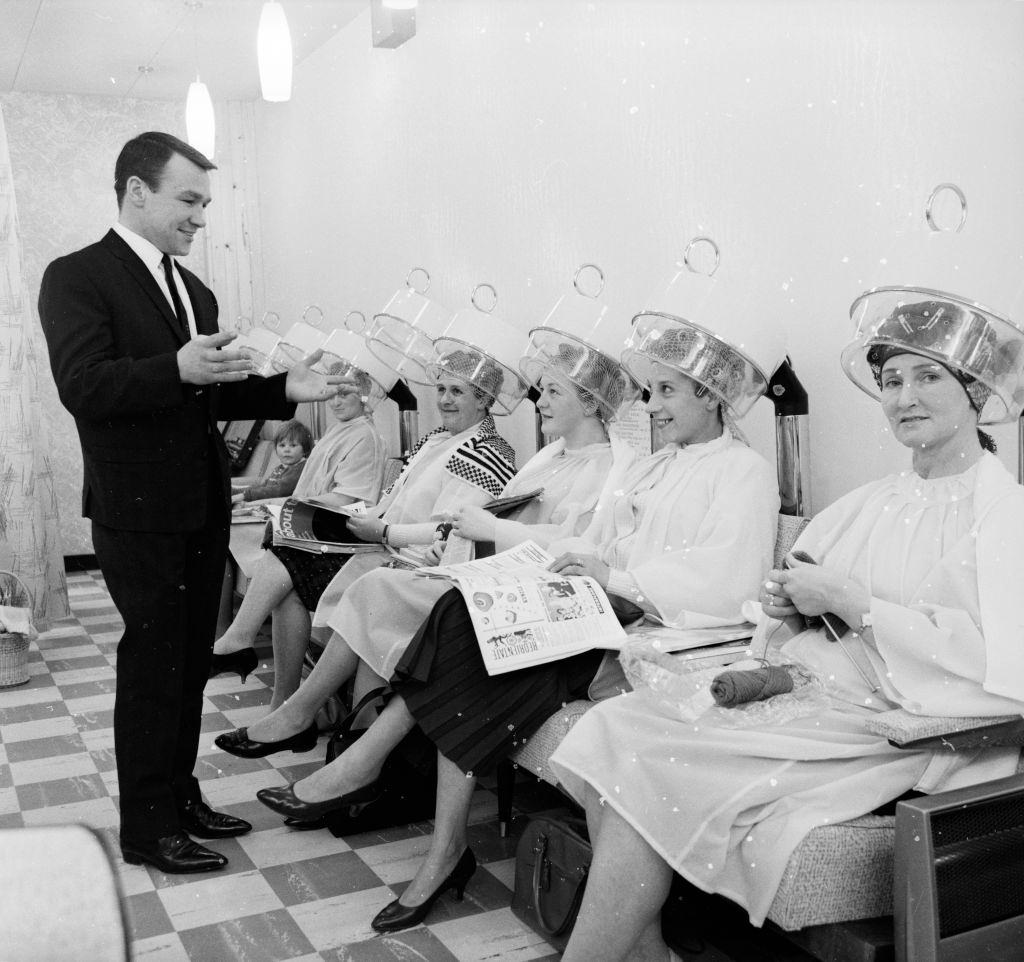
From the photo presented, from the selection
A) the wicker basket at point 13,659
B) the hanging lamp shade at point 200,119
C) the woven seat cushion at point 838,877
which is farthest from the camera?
the hanging lamp shade at point 200,119

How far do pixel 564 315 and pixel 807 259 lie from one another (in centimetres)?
68

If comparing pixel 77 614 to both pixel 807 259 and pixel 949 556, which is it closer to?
pixel 807 259

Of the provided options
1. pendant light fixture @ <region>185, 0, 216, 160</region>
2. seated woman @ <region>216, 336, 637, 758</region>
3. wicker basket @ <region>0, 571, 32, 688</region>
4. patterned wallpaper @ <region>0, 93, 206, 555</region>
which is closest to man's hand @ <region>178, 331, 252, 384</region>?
seated woman @ <region>216, 336, 637, 758</region>

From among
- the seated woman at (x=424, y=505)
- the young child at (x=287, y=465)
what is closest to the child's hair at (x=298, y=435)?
the young child at (x=287, y=465)

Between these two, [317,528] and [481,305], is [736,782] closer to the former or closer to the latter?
[317,528]

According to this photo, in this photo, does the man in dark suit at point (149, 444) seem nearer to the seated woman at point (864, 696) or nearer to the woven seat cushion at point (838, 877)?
the seated woman at point (864, 696)

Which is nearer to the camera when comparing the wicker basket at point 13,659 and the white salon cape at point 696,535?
the white salon cape at point 696,535

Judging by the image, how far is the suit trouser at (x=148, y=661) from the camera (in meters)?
2.61

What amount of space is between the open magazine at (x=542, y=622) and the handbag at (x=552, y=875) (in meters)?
0.34

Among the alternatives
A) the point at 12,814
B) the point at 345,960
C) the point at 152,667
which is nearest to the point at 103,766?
the point at 12,814

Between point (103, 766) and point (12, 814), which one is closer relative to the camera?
point (12, 814)

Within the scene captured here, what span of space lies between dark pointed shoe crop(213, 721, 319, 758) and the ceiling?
3781mm

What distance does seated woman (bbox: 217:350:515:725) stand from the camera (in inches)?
142

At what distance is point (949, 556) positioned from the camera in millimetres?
1977
